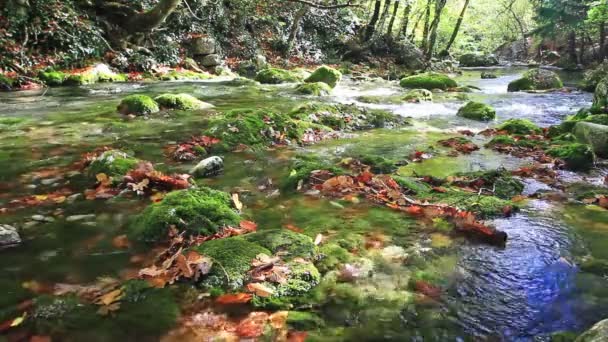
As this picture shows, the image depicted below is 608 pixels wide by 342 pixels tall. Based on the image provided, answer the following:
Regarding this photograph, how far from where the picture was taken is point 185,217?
144 inches

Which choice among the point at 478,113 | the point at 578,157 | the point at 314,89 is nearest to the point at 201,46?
the point at 314,89

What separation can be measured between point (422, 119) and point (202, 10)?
15.6 metres

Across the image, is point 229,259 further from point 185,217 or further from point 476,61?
Answer: point 476,61

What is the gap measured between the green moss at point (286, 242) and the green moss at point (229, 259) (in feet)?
0.22

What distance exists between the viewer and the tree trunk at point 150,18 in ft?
50.3

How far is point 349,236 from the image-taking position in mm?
3709

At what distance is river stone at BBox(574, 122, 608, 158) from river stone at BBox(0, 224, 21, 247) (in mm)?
7236

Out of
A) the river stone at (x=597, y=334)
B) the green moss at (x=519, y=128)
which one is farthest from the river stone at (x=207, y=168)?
the green moss at (x=519, y=128)

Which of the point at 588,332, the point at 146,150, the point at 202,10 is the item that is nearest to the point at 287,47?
the point at 202,10

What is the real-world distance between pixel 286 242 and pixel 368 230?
860mm

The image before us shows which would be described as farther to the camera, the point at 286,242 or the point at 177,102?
the point at 177,102

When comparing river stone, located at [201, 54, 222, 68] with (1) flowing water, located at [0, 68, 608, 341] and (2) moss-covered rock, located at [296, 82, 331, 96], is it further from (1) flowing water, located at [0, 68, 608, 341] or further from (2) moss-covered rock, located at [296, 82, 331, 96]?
(1) flowing water, located at [0, 68, 608, 341]

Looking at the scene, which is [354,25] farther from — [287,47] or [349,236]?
[349,236]

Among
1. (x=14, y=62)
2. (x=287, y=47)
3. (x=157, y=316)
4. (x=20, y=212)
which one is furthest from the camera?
(x=287, y=47)
